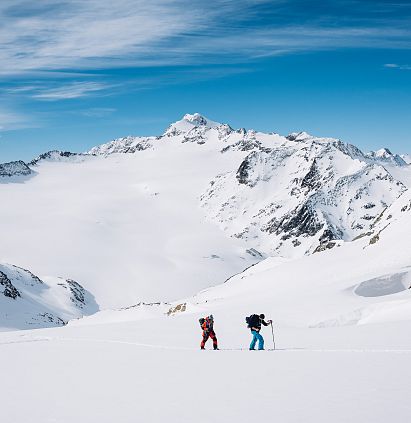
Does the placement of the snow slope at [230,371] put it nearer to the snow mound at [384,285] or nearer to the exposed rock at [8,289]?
the snow mound at [384,285]

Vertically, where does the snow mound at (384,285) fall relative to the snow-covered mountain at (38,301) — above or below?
above

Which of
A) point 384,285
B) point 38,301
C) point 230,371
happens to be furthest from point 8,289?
point 230,371

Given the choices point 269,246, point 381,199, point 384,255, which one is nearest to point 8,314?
point 384,255

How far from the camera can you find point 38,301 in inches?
4031

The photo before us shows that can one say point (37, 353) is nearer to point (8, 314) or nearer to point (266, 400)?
point (266, 400)

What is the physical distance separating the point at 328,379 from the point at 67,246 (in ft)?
495

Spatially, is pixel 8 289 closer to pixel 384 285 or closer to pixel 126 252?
pixel 126 252

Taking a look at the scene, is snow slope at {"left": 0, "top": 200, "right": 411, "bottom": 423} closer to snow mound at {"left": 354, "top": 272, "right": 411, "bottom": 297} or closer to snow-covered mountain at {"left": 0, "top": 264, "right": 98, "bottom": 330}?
snow mound at {"left": 354, "top": 272, "right": 411, "bottom": 297}

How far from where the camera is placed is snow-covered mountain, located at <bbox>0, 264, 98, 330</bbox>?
8744 cm

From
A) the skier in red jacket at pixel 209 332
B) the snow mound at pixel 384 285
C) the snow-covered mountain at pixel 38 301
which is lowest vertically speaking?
the snow-covered mountain at pixel 38 301

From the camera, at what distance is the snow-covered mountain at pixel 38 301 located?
87438mm

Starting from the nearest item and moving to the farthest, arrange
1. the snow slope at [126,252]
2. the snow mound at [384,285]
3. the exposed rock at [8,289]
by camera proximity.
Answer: the snow mound at [384,285]
the exposed rock at [8,289]
the snow slope at [126,252]

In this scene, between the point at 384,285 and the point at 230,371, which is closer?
the point at 230,371

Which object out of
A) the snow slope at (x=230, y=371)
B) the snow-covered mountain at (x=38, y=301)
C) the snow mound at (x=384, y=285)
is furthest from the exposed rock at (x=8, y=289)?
the snow mound at (x=384, y=285)
